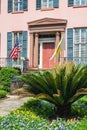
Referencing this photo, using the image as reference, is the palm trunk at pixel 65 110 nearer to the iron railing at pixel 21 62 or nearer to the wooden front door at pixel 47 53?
the iron railing at pixel 21 62

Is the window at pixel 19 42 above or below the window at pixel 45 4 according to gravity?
below

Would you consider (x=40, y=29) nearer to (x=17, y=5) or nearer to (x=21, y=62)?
(x=21, y=62)

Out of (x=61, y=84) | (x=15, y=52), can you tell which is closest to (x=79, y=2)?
(x=15, y=52)

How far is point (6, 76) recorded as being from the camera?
2383cm

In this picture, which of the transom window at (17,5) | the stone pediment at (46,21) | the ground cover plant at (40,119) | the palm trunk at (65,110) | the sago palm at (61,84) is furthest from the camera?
the transom window at (17,5)

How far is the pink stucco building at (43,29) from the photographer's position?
82.6 feet

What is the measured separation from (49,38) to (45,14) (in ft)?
5.40

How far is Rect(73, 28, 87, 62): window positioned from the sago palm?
1223 cm

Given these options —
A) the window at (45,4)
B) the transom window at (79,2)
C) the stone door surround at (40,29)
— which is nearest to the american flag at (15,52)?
the stone door surround at (40,29)

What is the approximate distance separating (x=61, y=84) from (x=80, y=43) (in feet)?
42.7

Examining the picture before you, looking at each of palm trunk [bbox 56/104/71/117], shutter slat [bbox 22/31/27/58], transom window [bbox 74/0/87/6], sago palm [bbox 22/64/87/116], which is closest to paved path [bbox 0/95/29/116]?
sago palm [bbox 22/64/87/116]

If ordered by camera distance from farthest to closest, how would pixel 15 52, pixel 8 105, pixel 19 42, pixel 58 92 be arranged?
pixel 19 42 → pixel 15 52 → pixel 8 105 → pixel 58 92

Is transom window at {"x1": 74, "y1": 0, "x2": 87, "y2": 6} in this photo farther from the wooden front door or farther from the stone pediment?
the wooden front door

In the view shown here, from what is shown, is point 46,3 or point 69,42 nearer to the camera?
point 69,42
